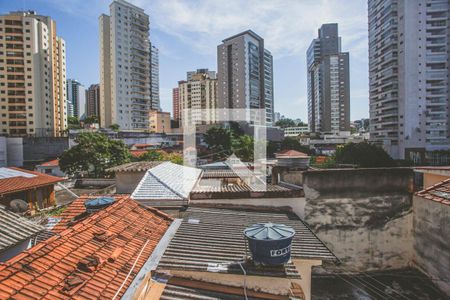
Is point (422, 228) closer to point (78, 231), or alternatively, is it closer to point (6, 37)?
point (78, 231)

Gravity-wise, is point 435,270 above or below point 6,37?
below

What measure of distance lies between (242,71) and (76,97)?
9779 centimetres

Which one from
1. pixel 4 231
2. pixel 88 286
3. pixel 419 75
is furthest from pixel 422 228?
pixel 419 75

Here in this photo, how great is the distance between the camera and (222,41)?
8650 centimetres

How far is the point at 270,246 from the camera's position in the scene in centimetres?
477

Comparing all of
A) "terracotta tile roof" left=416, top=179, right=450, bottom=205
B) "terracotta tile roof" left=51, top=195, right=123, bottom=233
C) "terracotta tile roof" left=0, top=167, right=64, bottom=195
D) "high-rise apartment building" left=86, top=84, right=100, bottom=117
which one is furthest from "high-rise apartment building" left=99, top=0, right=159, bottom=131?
"terracotta tile roof" left=416, top=179, right=450, bottom=205

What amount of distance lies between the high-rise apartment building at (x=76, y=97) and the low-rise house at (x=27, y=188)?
128 meters

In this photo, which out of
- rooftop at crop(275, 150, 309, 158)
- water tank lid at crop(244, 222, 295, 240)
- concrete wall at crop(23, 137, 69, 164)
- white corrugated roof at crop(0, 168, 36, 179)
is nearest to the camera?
water tank lid at crop(244, 222, 295, 240)

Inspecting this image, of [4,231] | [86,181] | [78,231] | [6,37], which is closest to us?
[78,231]

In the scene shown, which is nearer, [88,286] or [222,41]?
[88,286]

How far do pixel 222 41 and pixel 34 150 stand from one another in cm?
6134

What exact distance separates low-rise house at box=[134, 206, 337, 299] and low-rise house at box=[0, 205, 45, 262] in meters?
3.09

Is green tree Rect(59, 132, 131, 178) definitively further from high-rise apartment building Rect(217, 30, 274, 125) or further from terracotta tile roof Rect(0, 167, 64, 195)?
high-rise apartment building Rect(217, 30, 274, 125)

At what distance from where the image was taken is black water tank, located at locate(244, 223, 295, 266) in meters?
4.78
